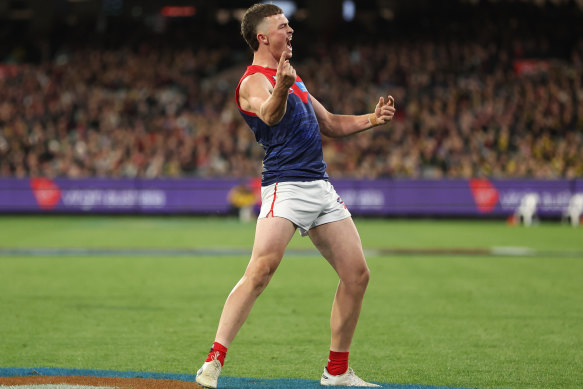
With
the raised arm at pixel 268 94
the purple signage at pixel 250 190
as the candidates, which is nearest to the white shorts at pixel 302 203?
the raised arm at pixel 268 94

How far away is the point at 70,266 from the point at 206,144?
16.4 metres

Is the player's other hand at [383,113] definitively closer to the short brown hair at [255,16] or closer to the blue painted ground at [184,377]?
the short brown hair at [255,16]

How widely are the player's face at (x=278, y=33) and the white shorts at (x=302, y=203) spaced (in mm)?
880

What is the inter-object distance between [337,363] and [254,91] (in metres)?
1.88

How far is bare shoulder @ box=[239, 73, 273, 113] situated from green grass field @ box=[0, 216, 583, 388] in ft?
6.42

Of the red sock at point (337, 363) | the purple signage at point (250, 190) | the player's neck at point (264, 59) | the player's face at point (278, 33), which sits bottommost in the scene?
the purple signage at point (250, 190)

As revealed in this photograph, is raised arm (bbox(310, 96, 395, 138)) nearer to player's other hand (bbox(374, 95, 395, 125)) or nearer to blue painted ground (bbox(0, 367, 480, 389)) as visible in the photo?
player's other hand (bbox(374, 95, 395, 125))

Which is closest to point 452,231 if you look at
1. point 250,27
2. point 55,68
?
point 250,27

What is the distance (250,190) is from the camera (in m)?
25.9

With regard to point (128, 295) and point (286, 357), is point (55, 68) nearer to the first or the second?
point (128, 295)

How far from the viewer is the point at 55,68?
33.2 metres

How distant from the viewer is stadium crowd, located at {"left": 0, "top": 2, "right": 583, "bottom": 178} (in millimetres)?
27094

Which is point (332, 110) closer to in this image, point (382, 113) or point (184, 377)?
point (382, 113)

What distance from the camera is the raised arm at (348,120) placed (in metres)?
5.45
